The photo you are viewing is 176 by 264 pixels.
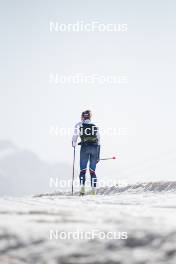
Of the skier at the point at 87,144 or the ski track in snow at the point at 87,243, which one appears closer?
the ski track in snow at the point at 87,243

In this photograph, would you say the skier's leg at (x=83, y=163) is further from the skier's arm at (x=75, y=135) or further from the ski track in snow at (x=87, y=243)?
the ski track in snow at (x=87, y=243)

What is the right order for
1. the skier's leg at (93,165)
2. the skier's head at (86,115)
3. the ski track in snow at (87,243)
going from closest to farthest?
the ski track in snow at (87,243) < the skier's head at (86,115) < the skier's leg at (93,165)

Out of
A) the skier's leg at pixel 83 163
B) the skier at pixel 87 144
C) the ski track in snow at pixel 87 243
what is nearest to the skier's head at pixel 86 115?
the skier at pixel 87 144

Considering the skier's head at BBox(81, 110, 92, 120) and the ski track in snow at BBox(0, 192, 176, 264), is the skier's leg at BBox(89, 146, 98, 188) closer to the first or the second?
the skier's head at BBox(81, 110, 92, 120)

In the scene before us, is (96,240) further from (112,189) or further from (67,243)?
(112,189)

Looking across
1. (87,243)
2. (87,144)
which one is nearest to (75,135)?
(87,144)

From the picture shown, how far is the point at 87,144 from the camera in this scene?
13898 mm

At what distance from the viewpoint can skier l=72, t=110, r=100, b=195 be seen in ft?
45.3

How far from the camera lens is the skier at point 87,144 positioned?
1382cm

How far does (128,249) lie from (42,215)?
4.81 ft

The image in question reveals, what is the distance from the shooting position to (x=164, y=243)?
3564 mm

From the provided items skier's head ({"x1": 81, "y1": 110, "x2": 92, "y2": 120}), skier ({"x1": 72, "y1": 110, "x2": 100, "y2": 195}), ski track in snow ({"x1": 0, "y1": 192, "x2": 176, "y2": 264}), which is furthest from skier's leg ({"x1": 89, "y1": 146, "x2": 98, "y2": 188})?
ski track in snow ({"x1": 0, "y1": 192, "x2": 176, "y2": 264})

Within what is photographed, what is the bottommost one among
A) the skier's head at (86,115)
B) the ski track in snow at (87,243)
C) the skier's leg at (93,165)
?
the ski track in snow at (87,243)

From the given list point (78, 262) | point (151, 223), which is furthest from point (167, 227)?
point (78, 262)
